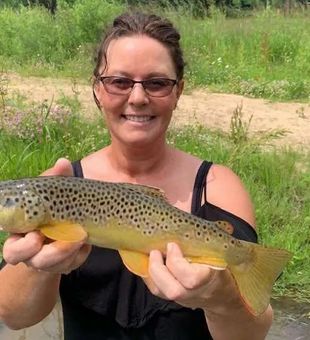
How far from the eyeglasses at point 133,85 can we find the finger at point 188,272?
Answer: 0.75 meters

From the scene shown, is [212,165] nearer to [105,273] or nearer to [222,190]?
[222,190]

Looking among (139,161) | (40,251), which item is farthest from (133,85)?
(40,251)

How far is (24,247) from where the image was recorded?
6.36 feet

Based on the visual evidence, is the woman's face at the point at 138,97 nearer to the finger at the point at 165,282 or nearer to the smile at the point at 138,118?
the smile at the point at 138,118

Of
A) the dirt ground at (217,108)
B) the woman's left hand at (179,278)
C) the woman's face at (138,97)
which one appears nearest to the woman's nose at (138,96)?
the woman's face at (138,97)

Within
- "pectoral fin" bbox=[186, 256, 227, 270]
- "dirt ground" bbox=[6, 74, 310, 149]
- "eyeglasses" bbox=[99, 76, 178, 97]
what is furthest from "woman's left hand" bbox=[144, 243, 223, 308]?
"dirt ground" bbox=[6, 74, 310, 149]

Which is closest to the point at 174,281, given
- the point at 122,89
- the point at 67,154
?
the point at 122,89

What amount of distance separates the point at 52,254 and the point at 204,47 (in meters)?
10.6

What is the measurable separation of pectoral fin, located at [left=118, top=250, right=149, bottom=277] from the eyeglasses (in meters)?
0.63

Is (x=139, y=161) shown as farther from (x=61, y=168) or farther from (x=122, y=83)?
(x=61, y=168)

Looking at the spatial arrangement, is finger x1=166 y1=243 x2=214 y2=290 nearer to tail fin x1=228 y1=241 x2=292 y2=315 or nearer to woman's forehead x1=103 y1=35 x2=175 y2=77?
tail fin x1=228 y1=241 x2=292 y2=315

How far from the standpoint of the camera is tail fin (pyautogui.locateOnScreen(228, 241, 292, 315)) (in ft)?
6.95

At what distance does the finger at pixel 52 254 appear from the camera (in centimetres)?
194

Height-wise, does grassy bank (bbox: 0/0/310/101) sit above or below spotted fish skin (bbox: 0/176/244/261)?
below
